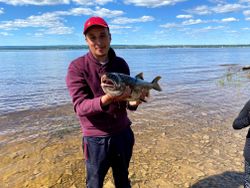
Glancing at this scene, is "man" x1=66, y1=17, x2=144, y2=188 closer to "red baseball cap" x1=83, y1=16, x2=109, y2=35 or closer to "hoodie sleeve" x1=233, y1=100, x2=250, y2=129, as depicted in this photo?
"red baseball cap" x1=83, y1=16, x2=109, y2=35

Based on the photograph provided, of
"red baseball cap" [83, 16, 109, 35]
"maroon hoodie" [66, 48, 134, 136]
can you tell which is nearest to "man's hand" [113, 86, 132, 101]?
"maroon hoodie" [66, 48, 134, 136]

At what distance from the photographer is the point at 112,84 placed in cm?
342

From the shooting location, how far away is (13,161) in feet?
27.4

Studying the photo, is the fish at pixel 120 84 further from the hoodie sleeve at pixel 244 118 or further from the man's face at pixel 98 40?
the hoodie sleeve at pixel 244 118

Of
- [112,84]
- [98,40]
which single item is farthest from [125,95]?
[98,40]

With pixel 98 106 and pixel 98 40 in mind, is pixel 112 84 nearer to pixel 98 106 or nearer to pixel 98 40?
pixel 98 106

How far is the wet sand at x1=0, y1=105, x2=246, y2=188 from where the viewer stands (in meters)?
7.09

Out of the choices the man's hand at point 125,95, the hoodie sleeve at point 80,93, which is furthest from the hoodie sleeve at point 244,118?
the hoodie sleeve at point 80,93

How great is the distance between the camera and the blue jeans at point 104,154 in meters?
4.20

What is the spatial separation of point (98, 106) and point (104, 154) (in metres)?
0.86

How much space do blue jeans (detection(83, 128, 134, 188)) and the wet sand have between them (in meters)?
2.45

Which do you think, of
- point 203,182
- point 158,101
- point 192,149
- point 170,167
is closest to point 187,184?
point 203,182

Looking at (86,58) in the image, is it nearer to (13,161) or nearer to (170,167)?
(170,167)

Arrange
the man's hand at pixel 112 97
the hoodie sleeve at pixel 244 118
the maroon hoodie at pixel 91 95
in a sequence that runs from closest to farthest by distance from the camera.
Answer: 1. the man's hand at pixel 112 97
2. the maroon hoodie at pixel 91 95
3. the hoodie sleeve at pixel 244 118
